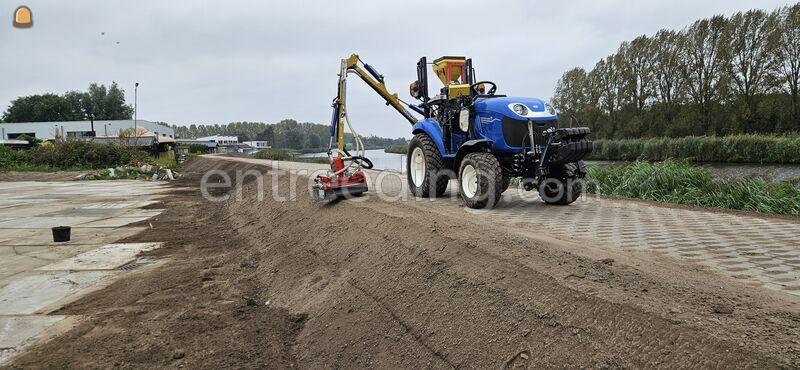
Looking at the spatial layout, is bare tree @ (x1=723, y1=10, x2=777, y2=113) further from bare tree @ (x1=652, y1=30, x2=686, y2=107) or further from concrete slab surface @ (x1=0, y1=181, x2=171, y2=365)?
concrete slab surface @ (x1=0, y1=181, x2=171, y2=365)

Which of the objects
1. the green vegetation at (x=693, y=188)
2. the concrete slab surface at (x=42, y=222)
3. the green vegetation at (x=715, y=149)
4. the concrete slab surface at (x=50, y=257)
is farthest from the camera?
the green vegetation at (x=715, y=149)

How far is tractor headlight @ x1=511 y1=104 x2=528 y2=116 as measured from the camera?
780 centimetres

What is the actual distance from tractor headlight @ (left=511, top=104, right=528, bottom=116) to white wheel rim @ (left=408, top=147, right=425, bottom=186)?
7.92 ft

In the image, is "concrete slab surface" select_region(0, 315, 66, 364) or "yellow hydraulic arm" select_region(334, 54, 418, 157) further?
"yellow hydraulic arm" select_region(334, 54, 418, 157)

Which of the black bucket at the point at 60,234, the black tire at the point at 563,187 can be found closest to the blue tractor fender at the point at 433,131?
the black tire at the point at 563,187

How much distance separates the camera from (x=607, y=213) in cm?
777

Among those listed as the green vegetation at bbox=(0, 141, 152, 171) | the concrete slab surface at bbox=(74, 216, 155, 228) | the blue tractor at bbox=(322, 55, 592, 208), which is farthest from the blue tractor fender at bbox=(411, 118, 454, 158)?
the green vegetation at bbox=(0, 141, 152, 171)

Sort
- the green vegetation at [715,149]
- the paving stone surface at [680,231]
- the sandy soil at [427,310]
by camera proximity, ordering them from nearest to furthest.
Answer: the sandy soil at [427,310] → the paving stone surface at [680,231] → the green vegetation at [715,149]

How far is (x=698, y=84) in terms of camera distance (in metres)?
35.5

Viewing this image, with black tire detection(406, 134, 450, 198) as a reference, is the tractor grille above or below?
above

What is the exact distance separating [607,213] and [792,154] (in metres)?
17.9

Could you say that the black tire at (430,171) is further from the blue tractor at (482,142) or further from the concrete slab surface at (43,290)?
the concrete slab surface at (43,290)

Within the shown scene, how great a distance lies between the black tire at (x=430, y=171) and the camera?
29.9ft

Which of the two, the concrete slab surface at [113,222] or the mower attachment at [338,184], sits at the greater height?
the mower attachment at [338,184]
